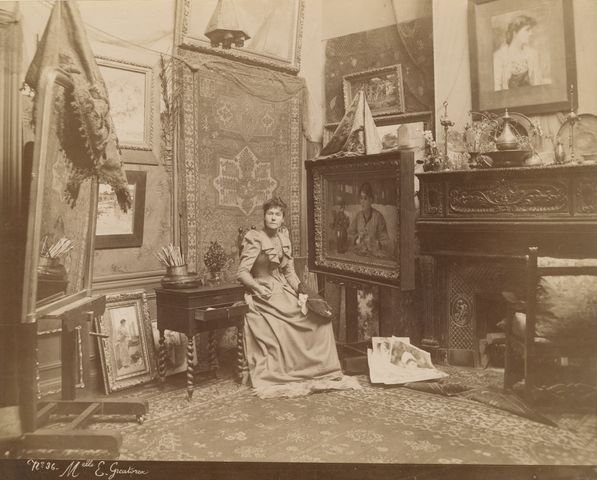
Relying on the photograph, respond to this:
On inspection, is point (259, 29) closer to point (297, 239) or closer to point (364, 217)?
point (364, 217)

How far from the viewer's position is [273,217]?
3.51 metres

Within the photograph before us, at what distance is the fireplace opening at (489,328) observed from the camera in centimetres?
371

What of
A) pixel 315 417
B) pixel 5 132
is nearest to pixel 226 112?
pixel 5 132

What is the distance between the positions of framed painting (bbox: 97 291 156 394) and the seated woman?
596 mm

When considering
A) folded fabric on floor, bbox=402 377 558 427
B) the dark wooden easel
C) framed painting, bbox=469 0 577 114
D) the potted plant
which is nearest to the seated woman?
the potted plant

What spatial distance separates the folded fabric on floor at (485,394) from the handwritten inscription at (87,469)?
64.8 inches

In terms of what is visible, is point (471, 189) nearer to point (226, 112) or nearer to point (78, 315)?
point (226, 112)

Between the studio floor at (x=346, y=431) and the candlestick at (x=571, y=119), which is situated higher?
the candlestick at (x=571, y=119)

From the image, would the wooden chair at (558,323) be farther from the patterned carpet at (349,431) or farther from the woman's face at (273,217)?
the woman's face at (273,217)

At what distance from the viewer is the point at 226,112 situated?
353 centimetres

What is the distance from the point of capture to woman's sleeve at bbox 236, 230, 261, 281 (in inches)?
138

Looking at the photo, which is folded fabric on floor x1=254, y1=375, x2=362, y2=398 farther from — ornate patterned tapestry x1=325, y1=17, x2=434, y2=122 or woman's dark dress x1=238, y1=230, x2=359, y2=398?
ornate patterned tapestry x1=325, y1=17, x2=434, y2=122

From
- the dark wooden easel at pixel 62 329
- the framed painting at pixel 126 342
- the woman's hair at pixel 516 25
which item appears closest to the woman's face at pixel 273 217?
the framed painting at pixel 126 342

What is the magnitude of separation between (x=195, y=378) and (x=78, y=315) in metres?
1.26
